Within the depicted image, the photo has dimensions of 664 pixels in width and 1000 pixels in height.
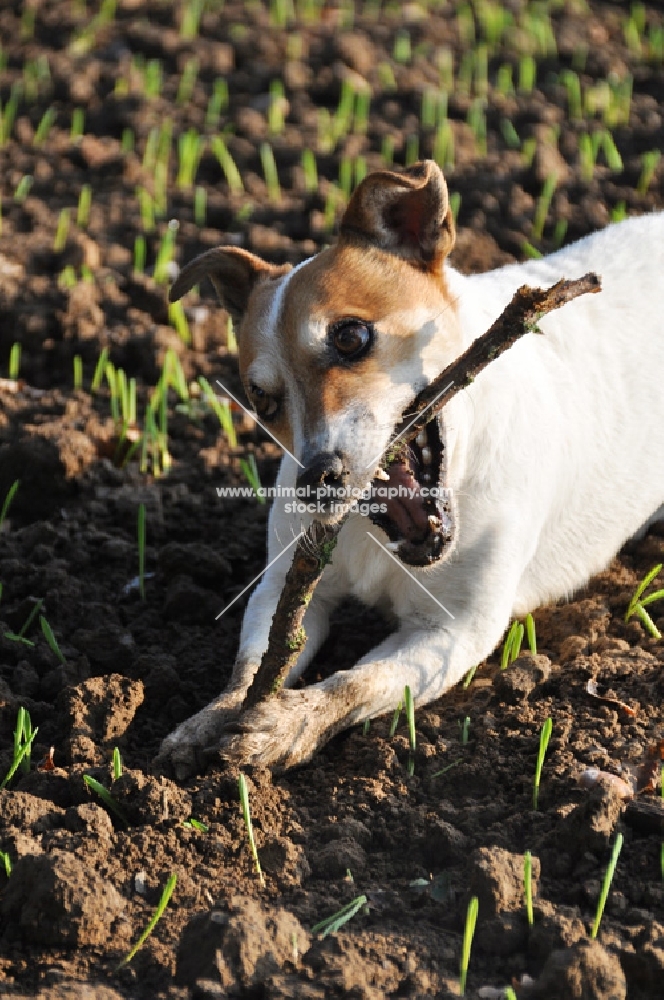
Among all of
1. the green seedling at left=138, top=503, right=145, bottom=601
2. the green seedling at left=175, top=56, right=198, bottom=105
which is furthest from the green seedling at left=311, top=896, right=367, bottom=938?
the green seedling at left=175, top=56, right=198, bottom=105

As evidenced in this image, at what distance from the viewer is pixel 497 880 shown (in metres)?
2.93

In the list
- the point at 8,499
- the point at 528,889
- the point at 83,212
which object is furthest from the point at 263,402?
the point at 83,212

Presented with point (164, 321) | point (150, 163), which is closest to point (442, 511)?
point (164, 321)

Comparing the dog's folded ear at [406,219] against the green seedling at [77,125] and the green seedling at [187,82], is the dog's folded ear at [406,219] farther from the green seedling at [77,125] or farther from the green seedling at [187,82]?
the green seedling at [187,82]

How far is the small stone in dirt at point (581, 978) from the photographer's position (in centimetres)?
268

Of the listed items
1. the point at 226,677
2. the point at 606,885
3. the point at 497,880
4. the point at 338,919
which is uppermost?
the point at 606,885

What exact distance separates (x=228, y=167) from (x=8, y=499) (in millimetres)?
2997

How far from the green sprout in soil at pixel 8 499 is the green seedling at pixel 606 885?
8.67 ft

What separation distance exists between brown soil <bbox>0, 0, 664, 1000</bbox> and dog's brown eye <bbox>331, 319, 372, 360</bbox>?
1.10 metres

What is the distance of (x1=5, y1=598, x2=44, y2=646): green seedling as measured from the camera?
4082 millimetres

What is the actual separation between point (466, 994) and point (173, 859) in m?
0.80

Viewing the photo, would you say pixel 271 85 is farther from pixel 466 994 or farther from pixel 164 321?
pixel 466 994

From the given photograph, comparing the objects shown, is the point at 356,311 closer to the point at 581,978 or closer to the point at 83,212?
the point at 581,978

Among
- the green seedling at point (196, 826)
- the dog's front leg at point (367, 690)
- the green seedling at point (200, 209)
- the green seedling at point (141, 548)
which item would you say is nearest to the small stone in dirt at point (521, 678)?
the dog's front leg at point (367, 690)
